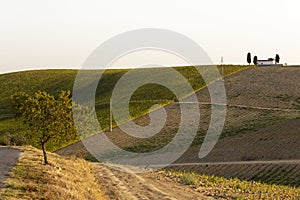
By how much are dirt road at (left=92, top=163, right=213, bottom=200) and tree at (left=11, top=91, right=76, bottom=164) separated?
3760mm

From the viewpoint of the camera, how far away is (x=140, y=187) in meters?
27.0

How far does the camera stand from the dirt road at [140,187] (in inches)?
973

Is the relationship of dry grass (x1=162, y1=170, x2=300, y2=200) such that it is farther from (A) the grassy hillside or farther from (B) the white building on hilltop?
(B) the white building on hilltop

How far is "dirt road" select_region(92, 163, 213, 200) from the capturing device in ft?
81.0

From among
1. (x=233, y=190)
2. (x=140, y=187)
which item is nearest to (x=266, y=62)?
(x=233, y=190)

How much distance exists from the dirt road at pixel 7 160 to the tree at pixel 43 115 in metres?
2.10

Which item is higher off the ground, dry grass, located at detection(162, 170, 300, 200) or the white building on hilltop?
the white building on hilltop

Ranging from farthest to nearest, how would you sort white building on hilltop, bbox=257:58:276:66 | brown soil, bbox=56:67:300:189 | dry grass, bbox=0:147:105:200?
white building on hilltop, bbox=257:58:276:66 → brown soil, bbox=56:67:300:189 → dry grass, bbox=0:147:105:200

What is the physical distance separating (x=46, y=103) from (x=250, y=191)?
13.9 metres

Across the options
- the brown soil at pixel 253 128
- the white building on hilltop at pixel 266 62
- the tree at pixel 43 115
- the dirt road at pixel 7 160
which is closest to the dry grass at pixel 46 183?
the dirt road at pixel 7 160

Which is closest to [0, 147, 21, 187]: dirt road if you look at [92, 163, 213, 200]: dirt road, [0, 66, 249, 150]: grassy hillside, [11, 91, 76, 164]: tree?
[11, 91, 76, 164]: tree

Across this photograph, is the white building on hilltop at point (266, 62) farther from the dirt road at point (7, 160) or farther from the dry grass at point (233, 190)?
the dry grass at point (233, 190)

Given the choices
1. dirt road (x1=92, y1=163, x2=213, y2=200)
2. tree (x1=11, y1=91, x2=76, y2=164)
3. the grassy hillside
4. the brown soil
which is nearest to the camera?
dirt road (x1=92, y1=163, x2=213, y2=200)

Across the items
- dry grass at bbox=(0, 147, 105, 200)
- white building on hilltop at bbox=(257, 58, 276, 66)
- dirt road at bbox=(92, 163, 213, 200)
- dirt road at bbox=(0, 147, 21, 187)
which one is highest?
white building on hilltop at bbox=(257, 58, 276, 66)
